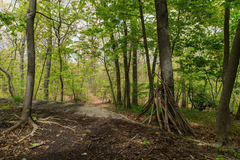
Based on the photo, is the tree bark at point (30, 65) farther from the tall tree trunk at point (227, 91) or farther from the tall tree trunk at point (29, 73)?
the tall tree trunk at point (227, 91)

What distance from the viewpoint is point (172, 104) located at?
3.79 meters

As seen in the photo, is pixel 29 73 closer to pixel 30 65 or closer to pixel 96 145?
pixel 30 65

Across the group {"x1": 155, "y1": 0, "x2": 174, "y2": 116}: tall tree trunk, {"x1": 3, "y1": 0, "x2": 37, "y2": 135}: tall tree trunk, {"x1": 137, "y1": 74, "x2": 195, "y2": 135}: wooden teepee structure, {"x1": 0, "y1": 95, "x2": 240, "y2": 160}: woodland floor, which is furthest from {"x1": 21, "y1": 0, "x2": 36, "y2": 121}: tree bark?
{"x1": 155, "y1": 0, "x2": 174, "y2": 116}: tall tree trunk

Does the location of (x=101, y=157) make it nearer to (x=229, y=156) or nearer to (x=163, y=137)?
(x=163, y=137)

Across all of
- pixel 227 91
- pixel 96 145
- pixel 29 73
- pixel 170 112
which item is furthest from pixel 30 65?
pixel 227 91

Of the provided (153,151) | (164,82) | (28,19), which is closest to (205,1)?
(164,82)

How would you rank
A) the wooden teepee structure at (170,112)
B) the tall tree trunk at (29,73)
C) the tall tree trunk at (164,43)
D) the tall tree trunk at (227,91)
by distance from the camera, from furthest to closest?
the tall tree trunk at (164,43)
the wooden teepee structure at (170,112)
the tall tree trunk at (29,73)
the tall tree trunk at (227,91)

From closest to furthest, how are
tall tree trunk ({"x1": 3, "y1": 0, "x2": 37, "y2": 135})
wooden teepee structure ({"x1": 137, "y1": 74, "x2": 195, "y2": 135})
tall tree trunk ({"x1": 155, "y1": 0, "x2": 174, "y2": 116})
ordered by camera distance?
tall tree trunk ({"x1": 3, "y1": 0, "x2": 37, "y2": 135}) → wooden teepee structure ({"x1": 137, "y1": 74, "x2": 195, "y2": 135}) → tall tree trunk ({"x1": 155, "y1": 0, "x2": 174, "y2": 116})

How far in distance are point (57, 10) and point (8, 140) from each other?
770 centimetres

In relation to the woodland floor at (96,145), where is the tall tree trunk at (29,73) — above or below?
above

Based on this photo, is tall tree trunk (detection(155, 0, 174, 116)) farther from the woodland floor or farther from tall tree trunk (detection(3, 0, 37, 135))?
tall tree trunk (detection(3, 0, 37, 135))

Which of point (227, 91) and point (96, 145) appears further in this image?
point (227, 91)

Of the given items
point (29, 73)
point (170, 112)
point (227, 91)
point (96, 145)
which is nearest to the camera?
point (96, 145)

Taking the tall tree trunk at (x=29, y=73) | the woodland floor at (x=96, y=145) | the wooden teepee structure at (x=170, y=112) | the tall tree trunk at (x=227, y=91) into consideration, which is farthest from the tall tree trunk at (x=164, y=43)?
the tall tree trunk at (x=29, y=73)
